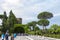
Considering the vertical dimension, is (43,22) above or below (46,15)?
below

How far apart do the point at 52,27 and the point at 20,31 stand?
2228 cm

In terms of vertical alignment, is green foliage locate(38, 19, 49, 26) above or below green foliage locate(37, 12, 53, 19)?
below

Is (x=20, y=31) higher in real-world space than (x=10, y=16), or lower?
lower

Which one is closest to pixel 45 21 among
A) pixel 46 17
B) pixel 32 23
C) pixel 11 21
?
pixel 46 17

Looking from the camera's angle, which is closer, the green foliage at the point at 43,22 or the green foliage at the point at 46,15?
the green foliage at the point at 46,15

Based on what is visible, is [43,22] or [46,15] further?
[43,22]

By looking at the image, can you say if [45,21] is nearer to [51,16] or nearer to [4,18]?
[51,16]

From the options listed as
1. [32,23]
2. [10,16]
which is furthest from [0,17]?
[32,23]

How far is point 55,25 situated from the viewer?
11906cm

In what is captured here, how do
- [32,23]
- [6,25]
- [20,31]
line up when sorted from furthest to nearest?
[32,23]
[20,31]
[6,25]

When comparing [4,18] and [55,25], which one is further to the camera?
[55,25]

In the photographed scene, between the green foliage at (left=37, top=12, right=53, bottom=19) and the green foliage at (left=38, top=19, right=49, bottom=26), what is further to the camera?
the green foliage at (left=38, top=19, right=49, bottom=26)

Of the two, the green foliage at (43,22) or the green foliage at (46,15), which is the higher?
the green foliage at (46,15)

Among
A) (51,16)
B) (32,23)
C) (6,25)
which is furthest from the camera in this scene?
(32,23)
